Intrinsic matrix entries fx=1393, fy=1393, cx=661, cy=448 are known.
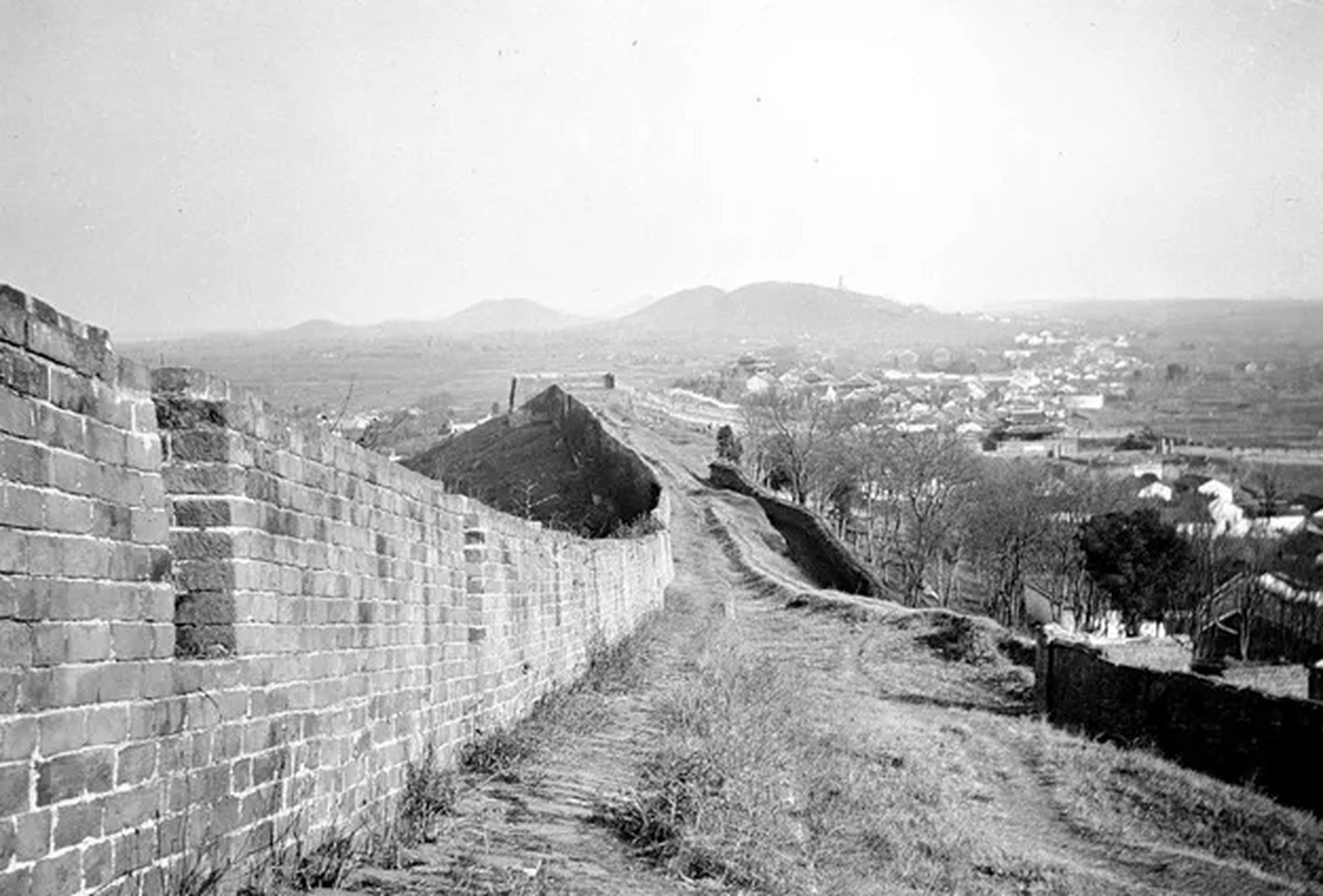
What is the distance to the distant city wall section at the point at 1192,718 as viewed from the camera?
55.8ft

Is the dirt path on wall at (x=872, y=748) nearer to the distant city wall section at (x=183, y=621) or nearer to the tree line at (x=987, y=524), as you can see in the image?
the distant city wall section at (x=183, y=621)

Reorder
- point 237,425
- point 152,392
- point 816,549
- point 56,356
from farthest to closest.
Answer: point 816,549 → point 237,425 → point 152,392 → point 56,356

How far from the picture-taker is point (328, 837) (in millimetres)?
5707

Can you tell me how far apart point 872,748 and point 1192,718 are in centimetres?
633

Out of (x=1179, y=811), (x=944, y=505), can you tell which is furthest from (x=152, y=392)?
(x=944, y=505)

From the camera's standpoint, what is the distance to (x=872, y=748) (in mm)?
15445

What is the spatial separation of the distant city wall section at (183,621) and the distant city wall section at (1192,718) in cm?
1292

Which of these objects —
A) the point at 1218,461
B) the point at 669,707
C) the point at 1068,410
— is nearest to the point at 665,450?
the point at 1218,461

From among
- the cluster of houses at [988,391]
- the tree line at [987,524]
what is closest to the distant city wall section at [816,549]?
the tree line at [987,524]

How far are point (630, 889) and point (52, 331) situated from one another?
359cm

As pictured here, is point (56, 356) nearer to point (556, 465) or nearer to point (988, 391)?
point (556, 465)

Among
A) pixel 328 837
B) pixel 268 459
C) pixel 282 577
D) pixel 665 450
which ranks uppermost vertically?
pixel 665 450

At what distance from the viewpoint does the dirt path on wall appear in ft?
20.5

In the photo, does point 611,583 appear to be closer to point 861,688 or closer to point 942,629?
point 861,688
